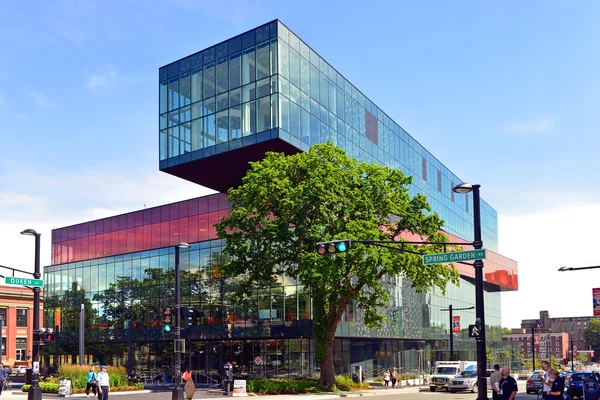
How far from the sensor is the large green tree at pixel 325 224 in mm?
41688

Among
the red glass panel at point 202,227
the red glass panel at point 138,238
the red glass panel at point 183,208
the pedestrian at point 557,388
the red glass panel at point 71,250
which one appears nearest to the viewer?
the pedestrian at point 557,388

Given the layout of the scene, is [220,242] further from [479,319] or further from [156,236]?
[479,319]

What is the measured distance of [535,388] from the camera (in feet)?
154

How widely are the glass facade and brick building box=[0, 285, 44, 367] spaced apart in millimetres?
60161

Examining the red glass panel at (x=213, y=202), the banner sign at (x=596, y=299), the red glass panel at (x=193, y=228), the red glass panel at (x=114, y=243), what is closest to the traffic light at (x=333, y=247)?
the banner sign at (x=596, y=299)

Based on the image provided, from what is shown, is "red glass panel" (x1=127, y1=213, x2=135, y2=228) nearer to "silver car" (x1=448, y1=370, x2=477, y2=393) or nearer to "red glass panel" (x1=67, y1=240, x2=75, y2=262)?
"red glass panel" (x1=67, y1=240, x2=75, y2=262)

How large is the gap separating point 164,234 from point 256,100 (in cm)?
2240

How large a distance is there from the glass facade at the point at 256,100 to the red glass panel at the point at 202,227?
9819 millimetres

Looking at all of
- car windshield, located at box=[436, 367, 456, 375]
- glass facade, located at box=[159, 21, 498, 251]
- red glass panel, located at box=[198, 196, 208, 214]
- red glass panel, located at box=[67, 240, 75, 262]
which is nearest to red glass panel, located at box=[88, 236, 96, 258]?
red glass panel, located at box=[67, 240, 75, 262]

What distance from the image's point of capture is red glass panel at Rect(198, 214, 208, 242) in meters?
64.2

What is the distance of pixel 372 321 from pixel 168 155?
21.8m

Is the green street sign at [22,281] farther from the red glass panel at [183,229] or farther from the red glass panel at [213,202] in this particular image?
the red glass panel at [183,229]

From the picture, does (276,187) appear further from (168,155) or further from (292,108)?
(168,155)

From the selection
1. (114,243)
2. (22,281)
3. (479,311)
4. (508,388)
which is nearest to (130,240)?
(114,243)
